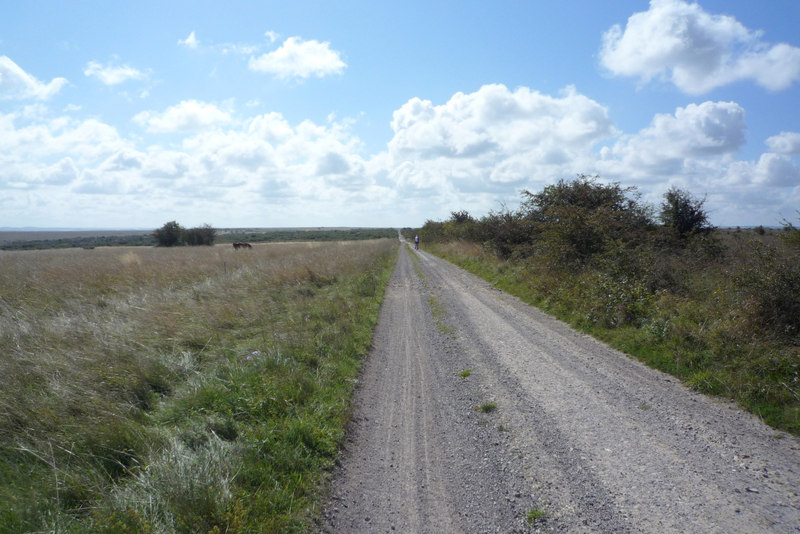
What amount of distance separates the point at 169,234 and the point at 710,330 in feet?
186

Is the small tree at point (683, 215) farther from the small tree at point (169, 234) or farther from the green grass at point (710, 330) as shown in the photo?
the small tree at point (169, 234)

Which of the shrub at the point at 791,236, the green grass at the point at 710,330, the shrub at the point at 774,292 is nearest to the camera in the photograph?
the green grass at the point at 710,330

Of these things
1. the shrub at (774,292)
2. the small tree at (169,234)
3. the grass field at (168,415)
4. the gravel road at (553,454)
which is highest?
the small tree at (169,234)

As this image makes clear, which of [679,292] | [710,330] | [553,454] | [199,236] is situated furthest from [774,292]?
[199,236]

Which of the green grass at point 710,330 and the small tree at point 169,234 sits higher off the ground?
the small tree at point 169,234

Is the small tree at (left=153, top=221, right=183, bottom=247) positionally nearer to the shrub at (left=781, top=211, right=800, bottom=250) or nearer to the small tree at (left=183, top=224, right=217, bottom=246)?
the small tree at (left=183, top=224, right=217, bottom=246)

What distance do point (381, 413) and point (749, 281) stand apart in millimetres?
6736

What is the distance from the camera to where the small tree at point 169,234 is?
51.2m

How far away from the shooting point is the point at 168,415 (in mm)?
4668

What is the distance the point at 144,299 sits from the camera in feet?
33.0

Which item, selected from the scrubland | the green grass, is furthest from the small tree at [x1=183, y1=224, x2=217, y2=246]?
the green grass

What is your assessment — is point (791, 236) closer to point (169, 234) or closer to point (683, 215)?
point (683, 215)

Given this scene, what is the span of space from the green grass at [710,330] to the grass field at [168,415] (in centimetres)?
505

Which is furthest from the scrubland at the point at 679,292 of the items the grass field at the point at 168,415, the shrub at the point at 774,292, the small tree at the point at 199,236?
the small tree at the point at 199,236
